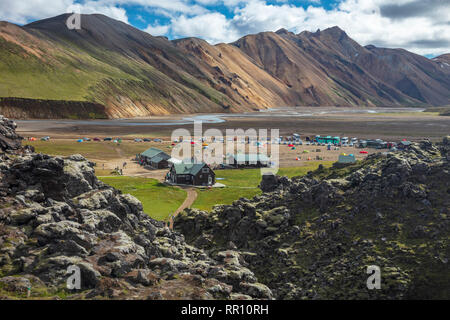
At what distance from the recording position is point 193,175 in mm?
78750

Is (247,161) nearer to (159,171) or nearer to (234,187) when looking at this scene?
(159,171)

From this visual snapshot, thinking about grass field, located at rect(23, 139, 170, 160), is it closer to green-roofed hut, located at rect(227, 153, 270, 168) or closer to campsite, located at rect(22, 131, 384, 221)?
campsite, located at rect(22, 131, 384, 221)

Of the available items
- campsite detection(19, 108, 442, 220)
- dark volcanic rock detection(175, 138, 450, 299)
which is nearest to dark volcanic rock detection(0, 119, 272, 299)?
dark volcanic rock detection(175, 138, 450, 299)

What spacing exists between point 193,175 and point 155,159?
81.9 feet

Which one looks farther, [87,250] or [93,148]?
[93,148]

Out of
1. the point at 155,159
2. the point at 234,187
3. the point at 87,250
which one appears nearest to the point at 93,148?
the point at 155,159

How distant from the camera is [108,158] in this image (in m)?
111

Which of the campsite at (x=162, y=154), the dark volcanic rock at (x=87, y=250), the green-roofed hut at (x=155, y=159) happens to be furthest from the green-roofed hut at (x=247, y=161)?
the dark volcanic rock at (x=87, y=250)

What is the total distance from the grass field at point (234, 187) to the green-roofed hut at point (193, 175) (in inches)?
166

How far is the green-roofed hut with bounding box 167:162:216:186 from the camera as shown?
78938mm

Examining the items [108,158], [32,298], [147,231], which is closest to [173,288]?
[32,298]

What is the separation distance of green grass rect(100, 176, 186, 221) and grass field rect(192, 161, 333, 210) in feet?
14.1
